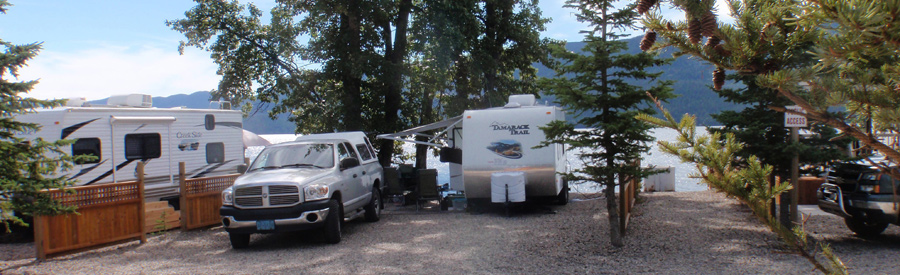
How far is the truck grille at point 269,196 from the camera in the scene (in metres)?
9.23

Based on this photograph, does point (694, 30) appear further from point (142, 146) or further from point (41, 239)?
point (142, 146)

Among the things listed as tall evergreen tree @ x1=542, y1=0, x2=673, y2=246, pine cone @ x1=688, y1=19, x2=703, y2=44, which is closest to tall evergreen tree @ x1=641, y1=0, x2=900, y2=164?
pine cone @ x1=688, y1=19, x2=703, y2=44

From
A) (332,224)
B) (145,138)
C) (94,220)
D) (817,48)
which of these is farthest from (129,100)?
(817,48)

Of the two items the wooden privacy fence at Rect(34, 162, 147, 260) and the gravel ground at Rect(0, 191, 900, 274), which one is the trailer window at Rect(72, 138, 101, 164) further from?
the wooden privacy fence at Rect(34, 162, 147, 260)

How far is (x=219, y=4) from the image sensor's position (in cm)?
→ 1712

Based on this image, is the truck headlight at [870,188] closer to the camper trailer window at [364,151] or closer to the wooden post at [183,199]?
the camper trailer window at [364,151]

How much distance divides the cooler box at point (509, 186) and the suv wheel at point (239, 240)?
192 inches

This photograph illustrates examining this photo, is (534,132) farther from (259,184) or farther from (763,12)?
(763,12)

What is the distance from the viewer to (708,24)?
1550mm

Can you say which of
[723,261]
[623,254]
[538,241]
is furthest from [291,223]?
[723,261]

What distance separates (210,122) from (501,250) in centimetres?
862

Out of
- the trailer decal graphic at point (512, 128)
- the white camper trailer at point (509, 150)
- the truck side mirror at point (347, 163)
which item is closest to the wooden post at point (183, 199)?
the truck side mirror at point (347, 163)

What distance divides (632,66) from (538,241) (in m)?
3.05

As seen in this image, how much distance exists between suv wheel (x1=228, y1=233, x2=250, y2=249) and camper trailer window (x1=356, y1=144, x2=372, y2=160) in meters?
3.13
